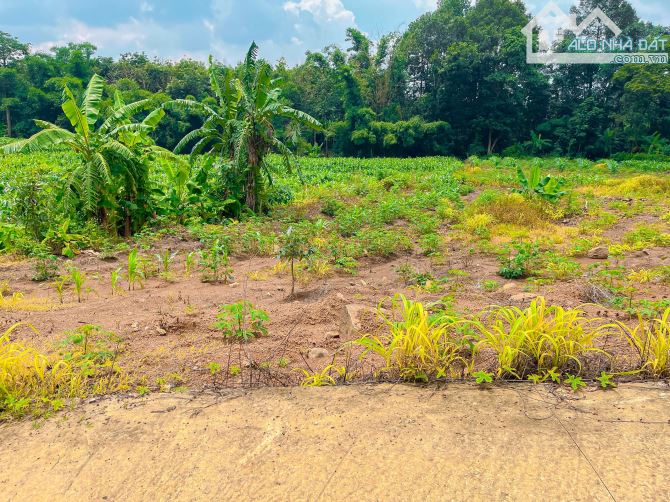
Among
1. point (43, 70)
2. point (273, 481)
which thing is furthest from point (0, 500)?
point (43, 70)

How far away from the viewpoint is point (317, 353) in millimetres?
3418

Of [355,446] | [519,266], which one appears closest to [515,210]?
[519,266]

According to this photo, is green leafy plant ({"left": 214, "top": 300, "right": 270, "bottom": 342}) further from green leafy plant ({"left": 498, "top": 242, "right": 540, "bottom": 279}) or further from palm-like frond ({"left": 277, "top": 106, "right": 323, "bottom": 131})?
palm-like frond ({"left": 277, "top": 106, "right": 323, "bottom": 131})

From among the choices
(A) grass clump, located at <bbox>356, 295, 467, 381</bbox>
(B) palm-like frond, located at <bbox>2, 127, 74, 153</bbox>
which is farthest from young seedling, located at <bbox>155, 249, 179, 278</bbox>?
(A) grass clump, located at <bbox>356, 295, 467, 381</bbox>

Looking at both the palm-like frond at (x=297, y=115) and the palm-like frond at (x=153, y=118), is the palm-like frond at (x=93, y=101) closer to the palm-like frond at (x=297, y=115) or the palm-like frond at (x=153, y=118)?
the palm-like frond at (x=153, y=118)

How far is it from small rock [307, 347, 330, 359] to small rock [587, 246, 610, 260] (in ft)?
17.1

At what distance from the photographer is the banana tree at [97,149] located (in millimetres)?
7758

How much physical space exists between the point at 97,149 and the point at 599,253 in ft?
27.3

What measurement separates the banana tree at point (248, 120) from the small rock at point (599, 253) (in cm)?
651

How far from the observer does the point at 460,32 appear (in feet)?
124

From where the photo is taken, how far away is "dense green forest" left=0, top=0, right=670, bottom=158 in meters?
34.2

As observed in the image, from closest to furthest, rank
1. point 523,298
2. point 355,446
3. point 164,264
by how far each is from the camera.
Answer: point 355,446 → point 523,298 → point 164,264

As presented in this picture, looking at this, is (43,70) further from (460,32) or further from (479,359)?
(479,359)

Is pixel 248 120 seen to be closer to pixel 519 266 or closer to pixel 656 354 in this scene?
pixel 519 266
